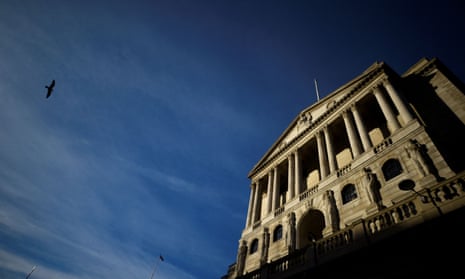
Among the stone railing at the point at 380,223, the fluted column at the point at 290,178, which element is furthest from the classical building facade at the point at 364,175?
the fluted column at the point at 290,178

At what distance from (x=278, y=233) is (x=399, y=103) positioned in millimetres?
15968

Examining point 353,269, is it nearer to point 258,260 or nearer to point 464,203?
point 464,203

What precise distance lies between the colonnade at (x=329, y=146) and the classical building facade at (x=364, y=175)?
0.12 m

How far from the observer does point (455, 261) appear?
27.5ft

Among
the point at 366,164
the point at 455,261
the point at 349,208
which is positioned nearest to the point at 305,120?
the point at 366,164

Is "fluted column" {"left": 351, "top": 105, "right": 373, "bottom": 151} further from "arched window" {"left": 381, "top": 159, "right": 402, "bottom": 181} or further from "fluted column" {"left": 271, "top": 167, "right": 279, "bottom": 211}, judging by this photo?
"fluted column" {"left": 271, "top": 167, "right": 279, "bottom": 211}

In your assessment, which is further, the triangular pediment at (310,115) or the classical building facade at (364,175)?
the triangular pediment at (310,115)

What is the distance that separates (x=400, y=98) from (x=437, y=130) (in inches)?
152

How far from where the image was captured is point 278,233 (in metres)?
23.3

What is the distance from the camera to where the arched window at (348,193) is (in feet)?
60.6

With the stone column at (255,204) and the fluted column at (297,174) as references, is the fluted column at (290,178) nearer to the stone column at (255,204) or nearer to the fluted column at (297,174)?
the fluted column at (297,174)

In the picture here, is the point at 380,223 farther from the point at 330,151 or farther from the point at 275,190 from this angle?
the point at 275,190

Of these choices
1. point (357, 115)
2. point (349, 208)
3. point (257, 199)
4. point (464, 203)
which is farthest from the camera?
point (257, 199)

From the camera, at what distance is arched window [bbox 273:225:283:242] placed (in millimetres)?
22894
